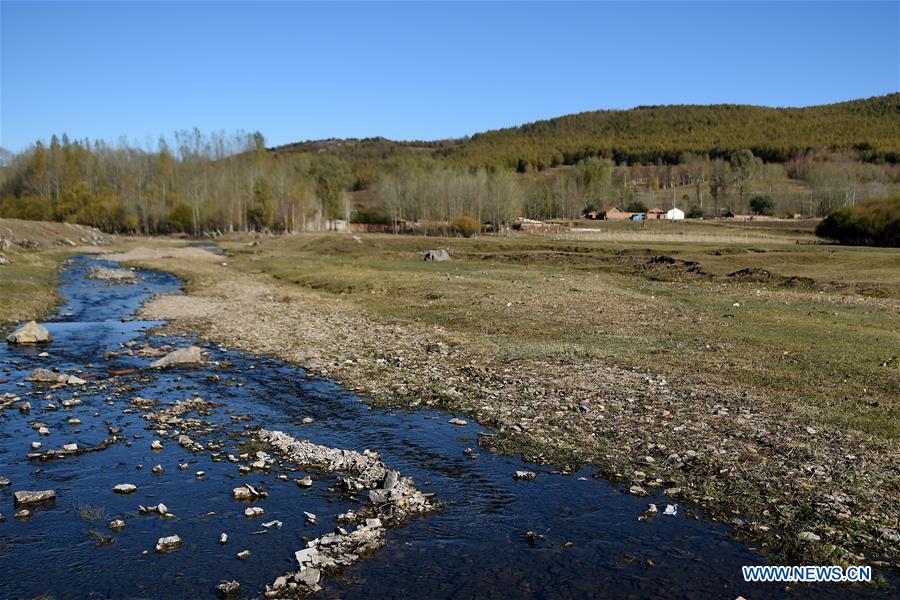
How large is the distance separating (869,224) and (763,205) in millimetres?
94974

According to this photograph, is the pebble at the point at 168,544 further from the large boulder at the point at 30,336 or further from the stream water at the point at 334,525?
the large boulder at the point at 30,336

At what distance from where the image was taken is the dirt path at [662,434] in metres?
10.7

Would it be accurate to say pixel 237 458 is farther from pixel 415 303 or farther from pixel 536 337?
pixel 415 303

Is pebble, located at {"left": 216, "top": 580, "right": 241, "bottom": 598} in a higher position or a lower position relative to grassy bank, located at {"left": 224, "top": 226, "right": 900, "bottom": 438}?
lower

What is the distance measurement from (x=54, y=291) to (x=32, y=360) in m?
22.4

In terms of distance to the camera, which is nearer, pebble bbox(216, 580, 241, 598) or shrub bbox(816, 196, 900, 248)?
pebble bbox(216, 580, 241, 598)

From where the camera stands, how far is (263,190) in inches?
5290

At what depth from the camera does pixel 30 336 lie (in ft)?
85.1

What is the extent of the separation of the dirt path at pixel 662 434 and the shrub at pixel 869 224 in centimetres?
7208

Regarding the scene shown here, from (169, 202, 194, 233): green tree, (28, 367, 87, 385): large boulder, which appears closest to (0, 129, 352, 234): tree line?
(169, 202, 194, 233): green tree

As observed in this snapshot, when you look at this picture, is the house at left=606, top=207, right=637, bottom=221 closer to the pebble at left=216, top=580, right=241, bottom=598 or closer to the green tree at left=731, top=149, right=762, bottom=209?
the green tree at left=731, top=149, right=762, bottom=209

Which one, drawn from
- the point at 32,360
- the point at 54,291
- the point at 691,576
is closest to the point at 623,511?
the point at 691,576

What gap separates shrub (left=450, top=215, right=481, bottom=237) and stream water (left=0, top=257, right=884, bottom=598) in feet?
373

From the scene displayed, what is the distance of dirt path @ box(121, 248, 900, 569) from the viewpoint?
10.7 m
